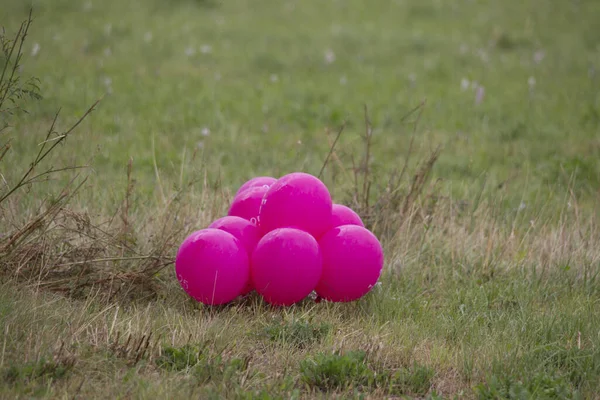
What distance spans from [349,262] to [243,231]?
1.98 feet

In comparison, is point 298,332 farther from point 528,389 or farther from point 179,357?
point 528,389

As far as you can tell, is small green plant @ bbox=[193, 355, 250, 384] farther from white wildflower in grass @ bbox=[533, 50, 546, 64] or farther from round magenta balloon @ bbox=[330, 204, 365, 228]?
white wildflower in grass @ bbox=[533, 50, 546, 64]

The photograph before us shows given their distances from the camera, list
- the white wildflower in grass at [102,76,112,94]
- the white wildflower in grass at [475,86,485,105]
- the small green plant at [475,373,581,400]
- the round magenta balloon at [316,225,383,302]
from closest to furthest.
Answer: the small green plant at [475,373,581,400], the round magenta balloon at [316,225,383,302], the white wildflower in grass at [475,86,485,105], the white wildflower in grass at [102,76,112,94]

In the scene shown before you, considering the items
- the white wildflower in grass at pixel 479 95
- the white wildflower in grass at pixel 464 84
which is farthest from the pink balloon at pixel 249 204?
the white wildflower in grass at pixel 464 84

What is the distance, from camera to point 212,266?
346 cm

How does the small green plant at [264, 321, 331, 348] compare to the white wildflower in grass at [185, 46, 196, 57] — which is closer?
the small green plant at [264, 321, 331, 348]

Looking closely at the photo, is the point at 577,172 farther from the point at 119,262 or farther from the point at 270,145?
the point at 119,262

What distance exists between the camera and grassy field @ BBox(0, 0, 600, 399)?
9.91 feet

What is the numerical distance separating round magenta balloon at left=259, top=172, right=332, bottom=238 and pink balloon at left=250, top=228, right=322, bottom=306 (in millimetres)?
109

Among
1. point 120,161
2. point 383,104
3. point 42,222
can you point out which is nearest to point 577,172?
point 383,104

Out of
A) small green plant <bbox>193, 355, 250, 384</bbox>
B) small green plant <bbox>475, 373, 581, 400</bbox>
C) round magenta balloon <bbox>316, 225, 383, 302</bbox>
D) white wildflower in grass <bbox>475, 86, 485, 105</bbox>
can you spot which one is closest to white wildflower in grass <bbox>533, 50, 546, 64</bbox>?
white wildflower in grass <bbox>475, 86, 485, 105</bbox>

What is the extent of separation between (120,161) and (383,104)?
141 inches

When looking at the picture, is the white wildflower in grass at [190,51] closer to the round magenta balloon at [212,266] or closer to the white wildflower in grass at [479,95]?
the white wildflower in grass at [479,95]

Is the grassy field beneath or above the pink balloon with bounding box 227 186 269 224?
beneath
